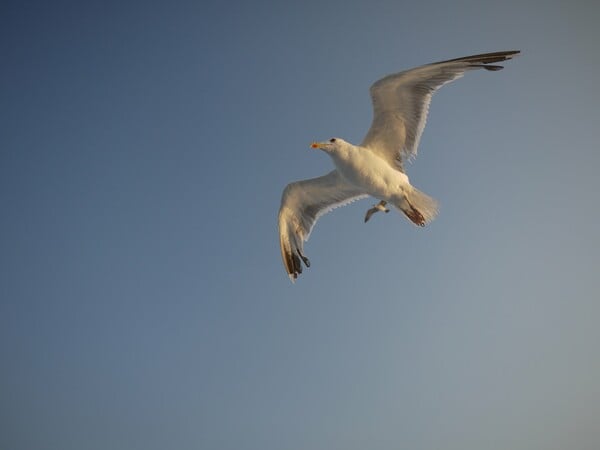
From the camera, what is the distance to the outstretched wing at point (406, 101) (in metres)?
5.84

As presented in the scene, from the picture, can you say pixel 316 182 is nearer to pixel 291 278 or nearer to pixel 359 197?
pixel 359 197

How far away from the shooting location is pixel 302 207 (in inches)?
305

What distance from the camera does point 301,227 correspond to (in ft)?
25.5

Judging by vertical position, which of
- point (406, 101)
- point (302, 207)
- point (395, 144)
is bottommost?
point (302, 207)

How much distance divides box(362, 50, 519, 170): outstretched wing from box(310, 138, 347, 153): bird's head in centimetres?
48

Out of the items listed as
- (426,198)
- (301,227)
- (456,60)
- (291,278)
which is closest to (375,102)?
(456,60)

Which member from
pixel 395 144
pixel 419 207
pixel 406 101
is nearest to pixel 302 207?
pixel 395 144

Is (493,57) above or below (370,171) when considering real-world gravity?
above

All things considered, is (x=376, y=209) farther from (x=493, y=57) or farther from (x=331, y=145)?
(x=493, y=57)

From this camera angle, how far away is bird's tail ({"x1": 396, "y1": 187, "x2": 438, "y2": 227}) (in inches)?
249

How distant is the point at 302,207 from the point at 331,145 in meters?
1.56

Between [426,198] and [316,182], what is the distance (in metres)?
1.92

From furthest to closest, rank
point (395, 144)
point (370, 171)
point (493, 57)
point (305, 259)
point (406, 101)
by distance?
point (305, 259), point (395, 144), point (370, 171), point (406, 101), point (493, 57)

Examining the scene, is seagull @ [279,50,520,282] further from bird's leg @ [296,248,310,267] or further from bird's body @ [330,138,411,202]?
bird's leg @ [296,248,310,267]
